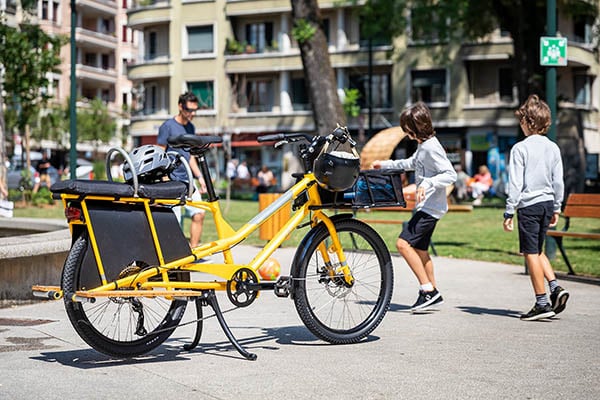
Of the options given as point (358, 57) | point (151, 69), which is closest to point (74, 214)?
point (358, 57)

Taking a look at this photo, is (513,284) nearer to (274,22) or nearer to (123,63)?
(274,22)

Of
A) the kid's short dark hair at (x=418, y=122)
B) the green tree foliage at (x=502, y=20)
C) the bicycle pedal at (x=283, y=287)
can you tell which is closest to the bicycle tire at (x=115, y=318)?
the bicycle pedal at (x=283, y=287)

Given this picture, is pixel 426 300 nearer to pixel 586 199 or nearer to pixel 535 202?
pixel 535 202

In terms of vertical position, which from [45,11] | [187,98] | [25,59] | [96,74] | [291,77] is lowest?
[187,98]

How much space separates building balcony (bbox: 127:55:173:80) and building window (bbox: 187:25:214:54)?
5.56ft

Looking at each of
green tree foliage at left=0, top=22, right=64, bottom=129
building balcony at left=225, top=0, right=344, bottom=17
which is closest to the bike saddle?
green tree foliage at left=0, top=22, right=64, bottom=129

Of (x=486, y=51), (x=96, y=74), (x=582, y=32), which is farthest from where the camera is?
(x=96, y=74)

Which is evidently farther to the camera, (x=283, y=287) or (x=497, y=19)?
(x=497, y=19)

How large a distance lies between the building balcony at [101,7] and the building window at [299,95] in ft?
77.1

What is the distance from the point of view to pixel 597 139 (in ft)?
187

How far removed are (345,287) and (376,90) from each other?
167 ft

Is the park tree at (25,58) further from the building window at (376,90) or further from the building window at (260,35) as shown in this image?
the building window at (260,35)

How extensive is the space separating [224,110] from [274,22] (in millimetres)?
5788

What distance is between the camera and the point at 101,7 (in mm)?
79750
